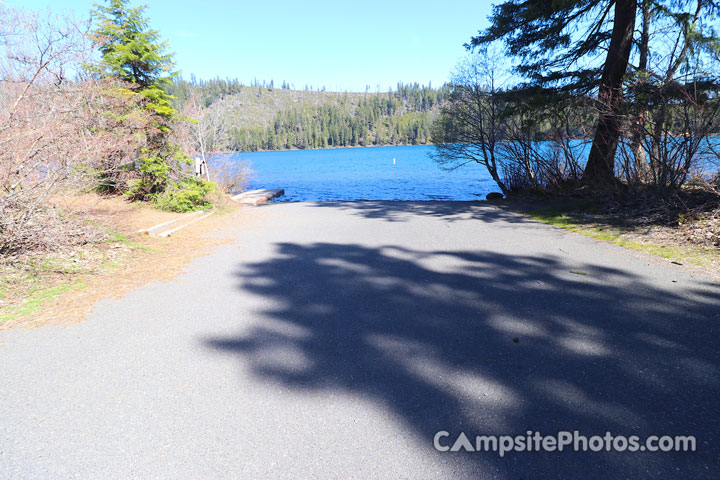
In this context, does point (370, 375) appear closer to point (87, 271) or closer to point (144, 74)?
point (87, 271)

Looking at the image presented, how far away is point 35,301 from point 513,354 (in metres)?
5.45

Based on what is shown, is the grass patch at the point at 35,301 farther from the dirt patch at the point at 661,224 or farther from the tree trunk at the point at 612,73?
Result: the tree trunk at the point at 612,73

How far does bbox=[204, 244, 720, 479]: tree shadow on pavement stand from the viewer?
2.33 m

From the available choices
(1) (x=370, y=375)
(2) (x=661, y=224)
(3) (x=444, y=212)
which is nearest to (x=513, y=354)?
(1) (x=370, y=375)

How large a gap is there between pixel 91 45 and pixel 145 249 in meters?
6.12

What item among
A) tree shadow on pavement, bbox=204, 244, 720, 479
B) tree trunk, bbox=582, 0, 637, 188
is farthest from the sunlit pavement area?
tree trunk, bbox=582, 0, 637, 188

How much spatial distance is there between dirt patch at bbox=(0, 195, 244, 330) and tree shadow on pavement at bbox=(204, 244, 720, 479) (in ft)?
6.01

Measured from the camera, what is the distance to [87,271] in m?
5.55

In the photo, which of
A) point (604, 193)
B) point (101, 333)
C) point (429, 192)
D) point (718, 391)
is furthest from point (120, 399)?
point (429, 192)

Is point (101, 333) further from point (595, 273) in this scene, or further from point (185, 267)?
point (595, 273)

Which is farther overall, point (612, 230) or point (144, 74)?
point (144, 74)

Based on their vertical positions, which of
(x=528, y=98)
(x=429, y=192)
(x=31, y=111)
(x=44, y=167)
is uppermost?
(x=528, y=98)

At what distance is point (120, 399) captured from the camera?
276 centimetres

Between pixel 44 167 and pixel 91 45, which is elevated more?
pixel 91 45
